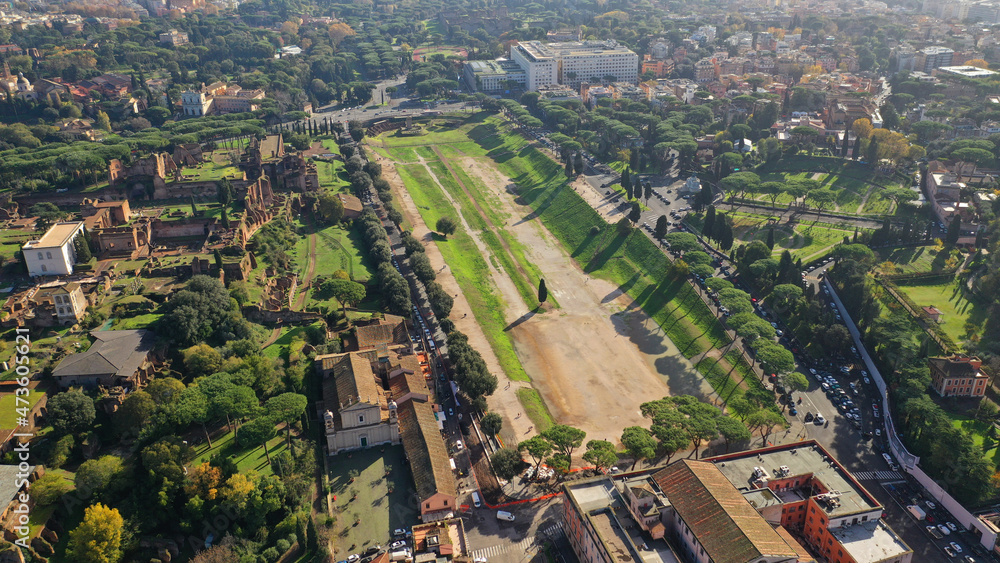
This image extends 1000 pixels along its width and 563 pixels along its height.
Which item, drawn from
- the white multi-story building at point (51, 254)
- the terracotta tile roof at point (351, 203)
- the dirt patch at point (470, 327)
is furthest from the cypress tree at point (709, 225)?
the white multi-story building at point (51, 254)

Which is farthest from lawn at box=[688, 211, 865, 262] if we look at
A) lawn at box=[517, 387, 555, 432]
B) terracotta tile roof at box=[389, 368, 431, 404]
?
terracotta tile roof at box=[389, 368, 431, 404]

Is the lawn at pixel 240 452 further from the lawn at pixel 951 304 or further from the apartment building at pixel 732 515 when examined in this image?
the lawn at pixel 951 304

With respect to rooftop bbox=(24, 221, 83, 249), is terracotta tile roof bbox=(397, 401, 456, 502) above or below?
below

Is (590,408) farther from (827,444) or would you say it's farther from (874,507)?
(874,507)

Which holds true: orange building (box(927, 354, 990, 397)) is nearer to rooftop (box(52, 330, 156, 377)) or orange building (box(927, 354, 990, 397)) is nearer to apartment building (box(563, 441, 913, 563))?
apartment building (box(563, 441, 913, 563))

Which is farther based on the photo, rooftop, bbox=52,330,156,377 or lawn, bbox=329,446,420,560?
rooftop, bbox=52,330,156,377

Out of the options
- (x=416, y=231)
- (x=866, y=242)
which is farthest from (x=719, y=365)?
(x=416, y=231)

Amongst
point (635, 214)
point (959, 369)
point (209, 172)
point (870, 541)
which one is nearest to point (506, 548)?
point (870, 541)
